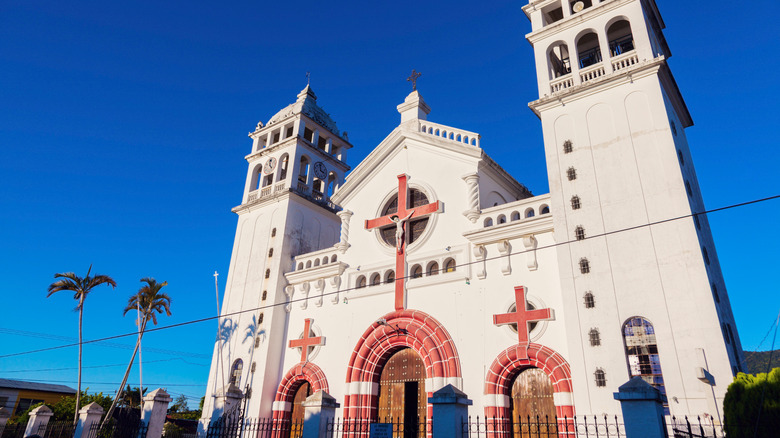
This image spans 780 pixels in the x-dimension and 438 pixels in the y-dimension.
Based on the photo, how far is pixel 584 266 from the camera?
15.7 metres

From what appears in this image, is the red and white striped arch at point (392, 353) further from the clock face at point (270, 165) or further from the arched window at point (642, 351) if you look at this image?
the clock face at point (270, 165)

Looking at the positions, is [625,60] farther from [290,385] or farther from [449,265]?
[290,385]

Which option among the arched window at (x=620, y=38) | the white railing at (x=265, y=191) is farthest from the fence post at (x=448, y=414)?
the white railing at (x=265, y=191)

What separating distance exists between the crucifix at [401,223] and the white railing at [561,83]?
6623mm

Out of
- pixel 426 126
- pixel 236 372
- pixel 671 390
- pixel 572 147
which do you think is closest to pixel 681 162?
pixel 572 147

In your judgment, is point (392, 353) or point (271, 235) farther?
point (271, 235)

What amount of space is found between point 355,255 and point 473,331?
7297 millimetres

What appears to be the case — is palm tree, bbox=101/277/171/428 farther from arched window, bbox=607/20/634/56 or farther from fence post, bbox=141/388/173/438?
arched window, bbox=607/20/634/56

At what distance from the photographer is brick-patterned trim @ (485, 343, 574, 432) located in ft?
49.3

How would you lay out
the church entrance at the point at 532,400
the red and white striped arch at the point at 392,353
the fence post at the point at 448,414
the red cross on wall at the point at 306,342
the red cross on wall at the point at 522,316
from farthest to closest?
the red cross on wall at the point at 306,342, the red and white striped arch at the point at 392,353, the red cross on wall at the point at 522,316, the church entrance at the point at 532,400, the fence post at the point at 448,414

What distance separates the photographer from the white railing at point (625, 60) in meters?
17.8

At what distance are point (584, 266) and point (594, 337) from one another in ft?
7.60

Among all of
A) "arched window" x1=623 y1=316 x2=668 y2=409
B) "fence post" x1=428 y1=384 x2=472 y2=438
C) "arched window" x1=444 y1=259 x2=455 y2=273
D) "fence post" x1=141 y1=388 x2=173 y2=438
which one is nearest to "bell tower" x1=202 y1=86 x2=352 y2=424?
"fence post" x1=141 y1=388 x2=173 y2=438

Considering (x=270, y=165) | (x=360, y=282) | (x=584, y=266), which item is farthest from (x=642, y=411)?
(x=270, y=165)
